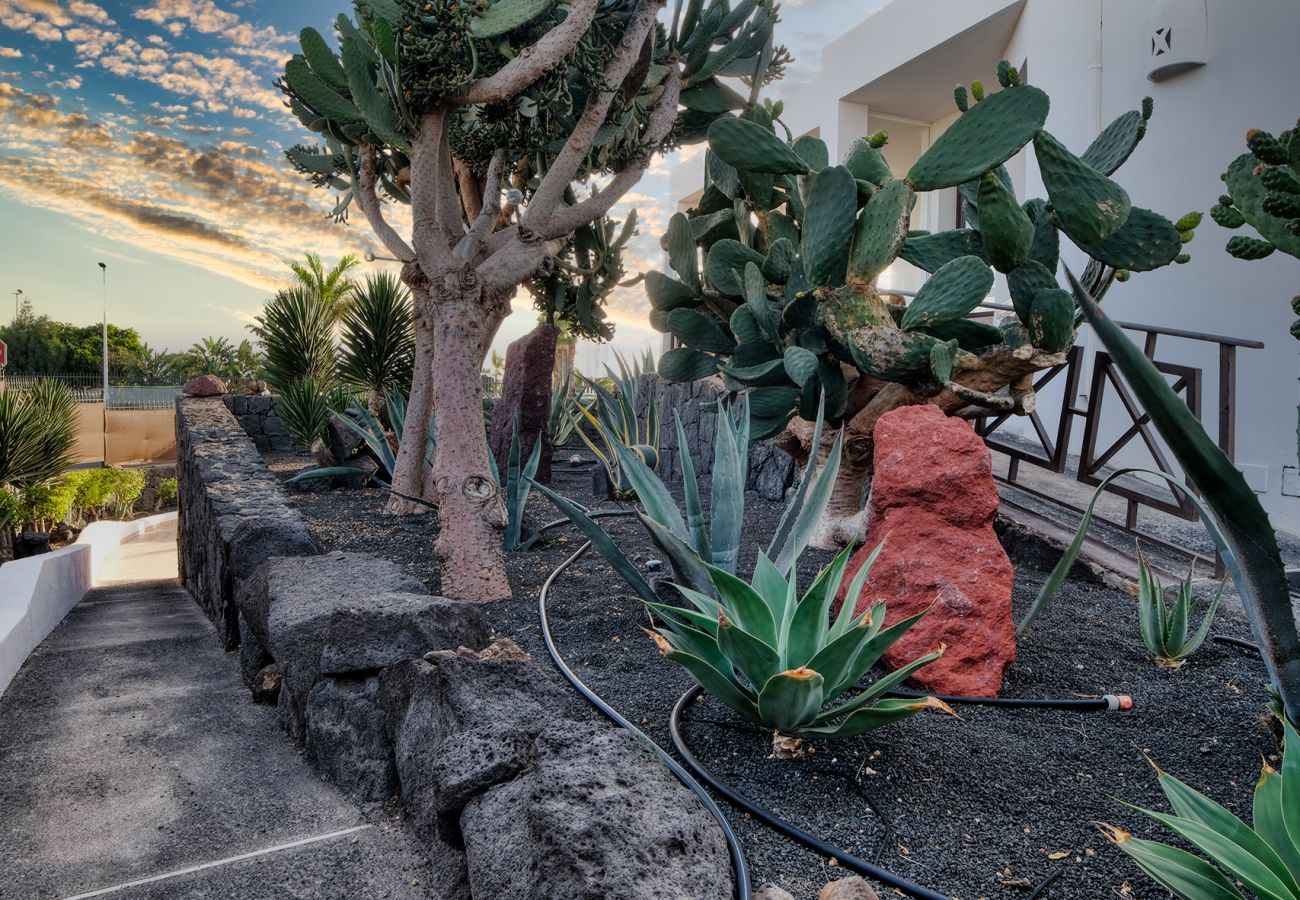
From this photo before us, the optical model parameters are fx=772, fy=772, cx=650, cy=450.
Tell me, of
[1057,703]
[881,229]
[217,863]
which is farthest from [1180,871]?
[881,229]

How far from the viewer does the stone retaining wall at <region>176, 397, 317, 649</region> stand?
3107 millimetres

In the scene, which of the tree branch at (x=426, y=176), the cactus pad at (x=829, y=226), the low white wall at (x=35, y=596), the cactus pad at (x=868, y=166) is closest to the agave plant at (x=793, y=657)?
the cactus pad at (x=829, y=226)

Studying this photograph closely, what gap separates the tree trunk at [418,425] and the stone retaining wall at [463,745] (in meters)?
1.20

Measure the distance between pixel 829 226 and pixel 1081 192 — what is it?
2.36 feet

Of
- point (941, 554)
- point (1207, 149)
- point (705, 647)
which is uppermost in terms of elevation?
point (1207, 149)

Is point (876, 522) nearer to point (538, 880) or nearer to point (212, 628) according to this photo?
point (538, 880)

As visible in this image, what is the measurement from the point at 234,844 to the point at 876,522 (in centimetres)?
169

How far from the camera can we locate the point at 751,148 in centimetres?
275

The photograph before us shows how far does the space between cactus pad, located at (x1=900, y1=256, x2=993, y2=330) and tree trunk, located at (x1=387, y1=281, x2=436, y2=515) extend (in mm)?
2488

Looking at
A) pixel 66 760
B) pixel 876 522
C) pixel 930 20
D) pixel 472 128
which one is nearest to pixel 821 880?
pixel 876 522

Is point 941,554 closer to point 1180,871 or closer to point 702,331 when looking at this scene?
point 1180,871

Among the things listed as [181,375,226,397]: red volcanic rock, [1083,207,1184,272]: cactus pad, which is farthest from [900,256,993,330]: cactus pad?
[181,375,226,397]: red volcanic rock

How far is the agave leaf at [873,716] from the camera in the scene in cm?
126

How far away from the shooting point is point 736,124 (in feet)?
8.79
